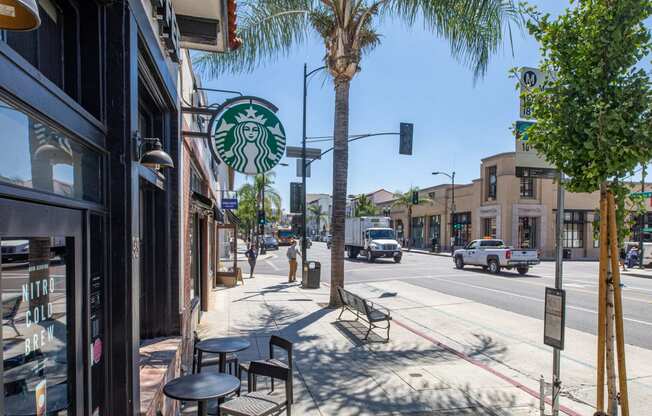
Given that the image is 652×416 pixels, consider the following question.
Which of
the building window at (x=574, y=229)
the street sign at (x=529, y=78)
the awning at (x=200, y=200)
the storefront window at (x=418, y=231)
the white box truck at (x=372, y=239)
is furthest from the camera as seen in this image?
the storefront window at (x=418, y=231)

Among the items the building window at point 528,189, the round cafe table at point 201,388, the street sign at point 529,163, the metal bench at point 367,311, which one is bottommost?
the metal bench at point 367,311

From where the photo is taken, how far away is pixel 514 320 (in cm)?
1061

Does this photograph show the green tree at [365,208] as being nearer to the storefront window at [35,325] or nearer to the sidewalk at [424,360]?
the sidewalk at [424,360]

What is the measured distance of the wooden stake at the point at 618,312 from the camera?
12.2ft

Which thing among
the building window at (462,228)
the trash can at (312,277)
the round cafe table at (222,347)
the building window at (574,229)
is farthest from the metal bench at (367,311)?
the building window at (574,229)

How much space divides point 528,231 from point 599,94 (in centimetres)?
4034

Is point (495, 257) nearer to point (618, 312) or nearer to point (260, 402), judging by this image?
point (618, 312)

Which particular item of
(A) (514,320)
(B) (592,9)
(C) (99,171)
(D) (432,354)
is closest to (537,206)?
(A) (514,320)

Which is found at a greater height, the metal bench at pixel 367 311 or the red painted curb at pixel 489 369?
the metal bench at pixel 367 311

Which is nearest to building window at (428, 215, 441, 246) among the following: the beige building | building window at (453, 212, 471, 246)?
building window at (453, 212, 471, 246)

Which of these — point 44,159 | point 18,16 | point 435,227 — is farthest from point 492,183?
point 18,16

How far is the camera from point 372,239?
102 feet

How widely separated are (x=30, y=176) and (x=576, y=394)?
6.59 metres

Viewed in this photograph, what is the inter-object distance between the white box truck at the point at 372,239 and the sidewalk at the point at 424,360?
17772 mm
